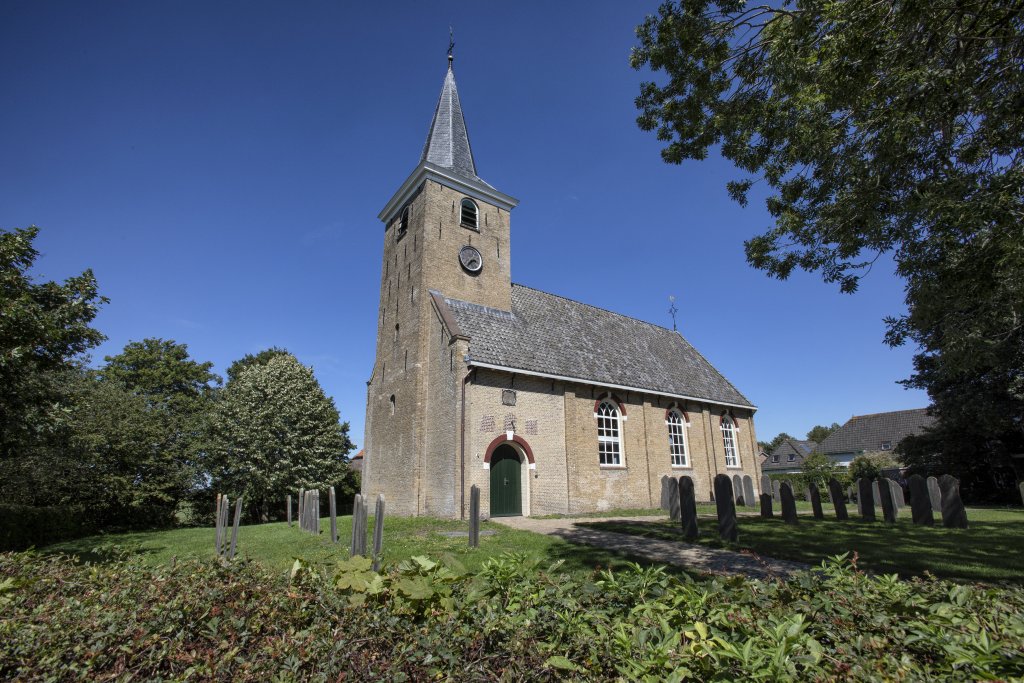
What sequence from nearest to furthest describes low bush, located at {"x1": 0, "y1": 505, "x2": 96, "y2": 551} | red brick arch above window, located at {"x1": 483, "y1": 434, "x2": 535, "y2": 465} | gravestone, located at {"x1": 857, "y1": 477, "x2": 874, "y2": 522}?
gravestone, located at {"x1": 857, "y1": 477, "x2": 874, "y2": 522} → low bush, located at {"x1": 0, "y1": 505, "x2": 96, "y2": 551} → red brick arch above window, located at {"x1": 483, "y1": 434, "x2": 535, "y2": 465}

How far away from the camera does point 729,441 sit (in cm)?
2566

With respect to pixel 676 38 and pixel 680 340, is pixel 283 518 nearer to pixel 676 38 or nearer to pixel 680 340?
pixel 680 340

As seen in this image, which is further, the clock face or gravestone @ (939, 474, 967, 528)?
the clock face

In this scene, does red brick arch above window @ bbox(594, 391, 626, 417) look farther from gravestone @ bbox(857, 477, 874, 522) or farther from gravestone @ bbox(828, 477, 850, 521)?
gravestone @ bbox(857, 477, 874, 522)

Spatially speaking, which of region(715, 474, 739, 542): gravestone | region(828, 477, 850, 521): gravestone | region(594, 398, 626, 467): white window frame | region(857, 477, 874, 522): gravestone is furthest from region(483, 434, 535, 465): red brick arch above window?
region(857, 477, 874, 522): gravestone

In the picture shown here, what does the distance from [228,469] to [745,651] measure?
94.6 feet

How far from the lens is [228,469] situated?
25.5m

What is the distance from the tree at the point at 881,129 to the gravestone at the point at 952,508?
496cm

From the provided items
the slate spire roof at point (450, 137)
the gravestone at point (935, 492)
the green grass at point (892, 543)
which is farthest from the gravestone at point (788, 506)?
the slate spire roof at point (450, 137)

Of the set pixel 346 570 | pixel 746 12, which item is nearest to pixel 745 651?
pixel 346 570

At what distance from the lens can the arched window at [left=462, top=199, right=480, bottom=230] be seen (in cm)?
2111

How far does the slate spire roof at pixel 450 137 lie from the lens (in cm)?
2203

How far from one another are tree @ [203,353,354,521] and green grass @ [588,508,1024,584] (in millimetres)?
19130

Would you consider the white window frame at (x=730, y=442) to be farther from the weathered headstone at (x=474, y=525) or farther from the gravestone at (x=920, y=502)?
the weathered headstone at (x=474, y=525)
